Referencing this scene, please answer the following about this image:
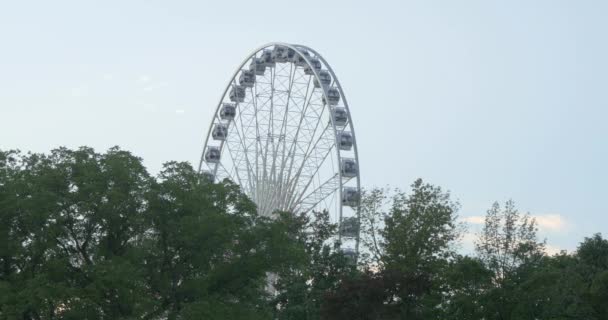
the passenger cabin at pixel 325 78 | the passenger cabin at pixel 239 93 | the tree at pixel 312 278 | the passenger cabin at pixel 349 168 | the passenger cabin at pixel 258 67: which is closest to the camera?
the tree at pixel 312 278

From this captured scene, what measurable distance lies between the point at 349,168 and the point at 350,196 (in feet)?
6.96

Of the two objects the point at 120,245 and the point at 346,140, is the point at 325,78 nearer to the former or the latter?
the point at 346,140

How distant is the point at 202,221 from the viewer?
37.3 meters

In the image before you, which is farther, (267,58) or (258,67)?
(258,67)

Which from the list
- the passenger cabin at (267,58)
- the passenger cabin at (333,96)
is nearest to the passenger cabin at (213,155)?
the passenger cabin at (267,58)

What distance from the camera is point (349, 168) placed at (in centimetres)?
5847

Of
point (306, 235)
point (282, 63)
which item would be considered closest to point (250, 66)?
point (282, 63)

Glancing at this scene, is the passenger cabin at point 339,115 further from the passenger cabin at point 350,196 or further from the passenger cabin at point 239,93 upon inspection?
the passenger cabin at point 239,93

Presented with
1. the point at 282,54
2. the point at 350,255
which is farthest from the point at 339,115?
the point at 350,255

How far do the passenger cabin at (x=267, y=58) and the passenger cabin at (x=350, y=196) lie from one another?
12.2 m

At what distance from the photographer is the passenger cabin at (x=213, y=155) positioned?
69875 millimetres

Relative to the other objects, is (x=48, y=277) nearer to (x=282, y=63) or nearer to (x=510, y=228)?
(x=510, y=228)

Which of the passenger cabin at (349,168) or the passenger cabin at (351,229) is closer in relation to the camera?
the passenger cabin at (351,229)

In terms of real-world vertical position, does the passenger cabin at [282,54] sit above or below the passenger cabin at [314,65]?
above
